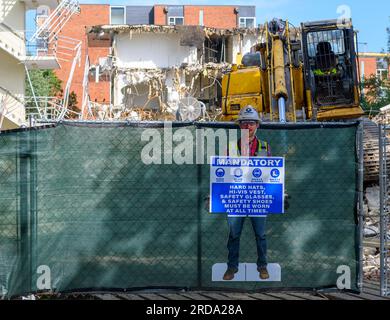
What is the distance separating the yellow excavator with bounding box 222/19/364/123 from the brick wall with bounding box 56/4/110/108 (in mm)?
32552

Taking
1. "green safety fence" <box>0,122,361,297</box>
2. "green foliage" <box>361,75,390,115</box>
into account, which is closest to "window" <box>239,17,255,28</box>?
"green foliage" <box>361,75,390,115</box>

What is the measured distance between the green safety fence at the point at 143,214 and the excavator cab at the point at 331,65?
6.53 metres

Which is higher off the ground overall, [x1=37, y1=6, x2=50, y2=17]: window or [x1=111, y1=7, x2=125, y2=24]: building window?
[x1=111, y1=7, x2=125, y2=24]: building window

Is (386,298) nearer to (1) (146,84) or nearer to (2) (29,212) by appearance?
(2) (29,212)

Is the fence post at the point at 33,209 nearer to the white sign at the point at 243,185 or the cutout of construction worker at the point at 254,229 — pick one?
the white sign at the point at 243,185

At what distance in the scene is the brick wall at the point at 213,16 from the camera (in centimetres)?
5434

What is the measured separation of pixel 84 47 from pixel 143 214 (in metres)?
41.1

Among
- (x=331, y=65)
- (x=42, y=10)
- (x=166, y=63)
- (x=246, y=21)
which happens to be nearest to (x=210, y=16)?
(x=246, y=21)

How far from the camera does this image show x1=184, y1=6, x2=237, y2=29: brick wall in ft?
178

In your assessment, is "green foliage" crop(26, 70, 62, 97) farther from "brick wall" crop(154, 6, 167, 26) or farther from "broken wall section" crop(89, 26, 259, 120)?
"brick wall" crop(154, 6, 167, 26)

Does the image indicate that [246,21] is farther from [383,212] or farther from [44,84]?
[383,212]

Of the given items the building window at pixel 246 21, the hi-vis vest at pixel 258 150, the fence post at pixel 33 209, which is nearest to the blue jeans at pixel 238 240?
the hi-vis vest at pixel 258 150

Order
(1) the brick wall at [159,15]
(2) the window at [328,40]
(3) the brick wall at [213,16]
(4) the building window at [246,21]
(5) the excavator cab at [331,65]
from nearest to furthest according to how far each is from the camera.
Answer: (5) the excavator cab at [331,65], (2) the window at [328,40], (4) the building window at [246,21], (1) the brick wall at [159,15], (3) the brick wall at [213,16]
